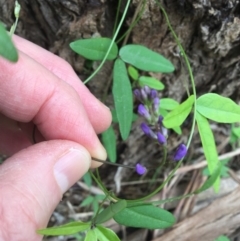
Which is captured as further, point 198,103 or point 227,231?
point 227,231

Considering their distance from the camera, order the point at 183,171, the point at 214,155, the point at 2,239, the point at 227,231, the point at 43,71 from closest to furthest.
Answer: the point at 2,239 < the point at 214,155 < the point at 43,71 < the point at 227,231 < the point at 183,171

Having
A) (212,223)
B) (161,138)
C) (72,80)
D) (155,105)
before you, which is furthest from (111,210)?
(212,223)

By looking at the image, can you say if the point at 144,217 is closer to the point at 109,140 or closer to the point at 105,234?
the point at 105,234

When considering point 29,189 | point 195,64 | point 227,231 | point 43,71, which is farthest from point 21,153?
point 227,231

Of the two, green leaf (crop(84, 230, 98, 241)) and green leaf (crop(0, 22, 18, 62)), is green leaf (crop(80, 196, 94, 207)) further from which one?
green leaf (crop(0, 22, 18, 62))

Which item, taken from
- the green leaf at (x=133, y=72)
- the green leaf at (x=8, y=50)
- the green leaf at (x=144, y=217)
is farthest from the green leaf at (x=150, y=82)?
the green leaf at (x=8, y=50)

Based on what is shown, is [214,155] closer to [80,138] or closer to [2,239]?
[80,138]
